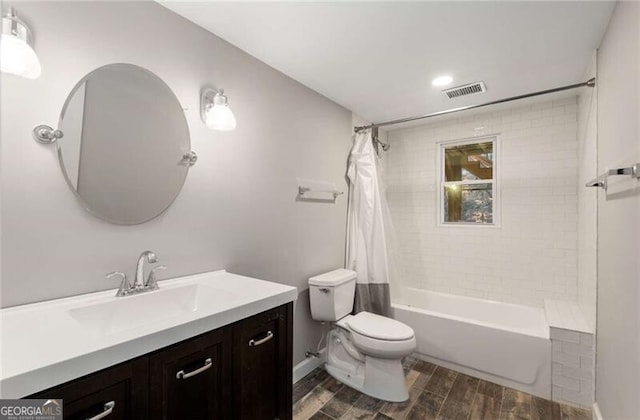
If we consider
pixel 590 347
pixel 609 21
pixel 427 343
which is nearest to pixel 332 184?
pixel 427 343

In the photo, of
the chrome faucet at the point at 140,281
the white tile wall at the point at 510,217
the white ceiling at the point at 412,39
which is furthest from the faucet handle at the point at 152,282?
the white tile wall at the point at 510,217

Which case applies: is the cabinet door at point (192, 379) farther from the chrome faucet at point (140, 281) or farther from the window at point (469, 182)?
the window at point (469, 182)

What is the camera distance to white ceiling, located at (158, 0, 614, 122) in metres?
1.46

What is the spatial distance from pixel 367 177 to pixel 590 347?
2.00 metres

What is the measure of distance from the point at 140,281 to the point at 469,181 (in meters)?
3.09

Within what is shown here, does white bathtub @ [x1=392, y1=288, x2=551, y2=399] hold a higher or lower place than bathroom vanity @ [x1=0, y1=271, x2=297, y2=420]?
lower

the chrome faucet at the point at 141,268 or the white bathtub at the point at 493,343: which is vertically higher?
the chrome faucet at the point at 141,268

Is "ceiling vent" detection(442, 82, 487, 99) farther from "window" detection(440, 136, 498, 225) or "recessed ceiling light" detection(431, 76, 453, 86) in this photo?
"window" detection(440, 136, 498, 225)

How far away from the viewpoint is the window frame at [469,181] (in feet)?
9.60

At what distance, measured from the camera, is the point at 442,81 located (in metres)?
2.24

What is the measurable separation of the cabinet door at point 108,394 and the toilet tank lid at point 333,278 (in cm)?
146

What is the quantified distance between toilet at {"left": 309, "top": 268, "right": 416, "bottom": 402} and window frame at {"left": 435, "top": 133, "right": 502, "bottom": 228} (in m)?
1.40

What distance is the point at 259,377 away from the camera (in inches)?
48.4

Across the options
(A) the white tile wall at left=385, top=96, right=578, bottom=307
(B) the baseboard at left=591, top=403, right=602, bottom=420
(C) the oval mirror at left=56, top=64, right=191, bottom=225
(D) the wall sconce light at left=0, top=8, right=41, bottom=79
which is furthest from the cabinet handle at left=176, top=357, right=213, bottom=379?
(A) the white tile wall at left=385, top=96, right=578, bottom=307
